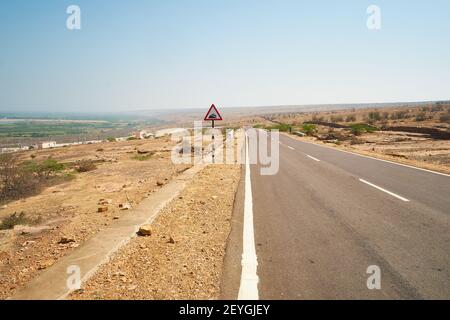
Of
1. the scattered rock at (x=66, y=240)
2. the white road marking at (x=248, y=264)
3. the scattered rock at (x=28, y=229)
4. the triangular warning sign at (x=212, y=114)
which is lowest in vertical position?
the scattered rock at (x=28, y=229)

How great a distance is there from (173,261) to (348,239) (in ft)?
9.42

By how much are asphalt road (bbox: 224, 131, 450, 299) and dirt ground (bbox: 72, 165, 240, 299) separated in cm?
28

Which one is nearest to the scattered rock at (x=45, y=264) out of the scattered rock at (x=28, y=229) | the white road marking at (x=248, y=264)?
the scattered rock at (x=28, y=229)

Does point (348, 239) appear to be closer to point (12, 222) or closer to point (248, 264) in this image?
point (248, 264)

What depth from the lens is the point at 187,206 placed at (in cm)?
723

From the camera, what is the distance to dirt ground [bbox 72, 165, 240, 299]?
138 inches

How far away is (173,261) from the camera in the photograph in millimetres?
4293

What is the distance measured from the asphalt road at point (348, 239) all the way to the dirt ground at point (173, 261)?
28 centimetres

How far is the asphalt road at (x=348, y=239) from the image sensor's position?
141 inches

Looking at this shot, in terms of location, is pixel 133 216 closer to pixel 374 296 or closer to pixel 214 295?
pixel 214 295

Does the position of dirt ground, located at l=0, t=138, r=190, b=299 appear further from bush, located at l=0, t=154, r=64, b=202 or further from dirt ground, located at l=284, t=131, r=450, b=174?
dirt ground, located at l=284, t=131, r=450, b=174

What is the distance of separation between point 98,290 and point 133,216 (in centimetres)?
270

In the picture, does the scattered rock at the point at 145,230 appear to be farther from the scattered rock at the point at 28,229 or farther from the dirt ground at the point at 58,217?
the scattered rock at the point at 28,229

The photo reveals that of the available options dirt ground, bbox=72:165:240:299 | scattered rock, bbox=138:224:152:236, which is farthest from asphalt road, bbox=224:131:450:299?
scattered rock, bbox=138:224:152:236
